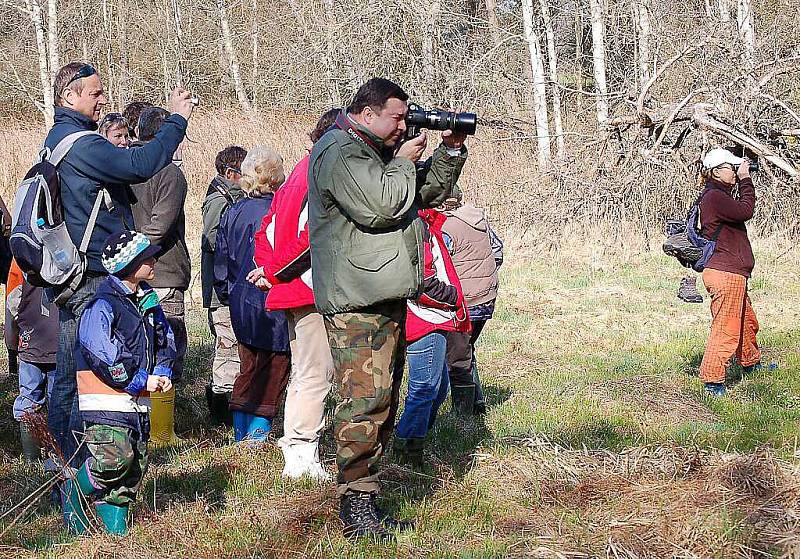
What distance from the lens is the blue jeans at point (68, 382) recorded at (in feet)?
14.2

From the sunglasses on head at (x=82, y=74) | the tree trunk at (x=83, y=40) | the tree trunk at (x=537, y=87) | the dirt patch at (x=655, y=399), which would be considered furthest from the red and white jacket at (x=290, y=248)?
the tree trunk at (x=83, y=40)

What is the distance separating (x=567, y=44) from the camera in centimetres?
2455

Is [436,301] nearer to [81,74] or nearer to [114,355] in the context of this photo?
[114,355]

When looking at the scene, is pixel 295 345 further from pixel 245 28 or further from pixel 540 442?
pixel 245 28

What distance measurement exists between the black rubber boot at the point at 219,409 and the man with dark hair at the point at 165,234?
39 cm

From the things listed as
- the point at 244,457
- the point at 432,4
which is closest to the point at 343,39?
the point at 432,4

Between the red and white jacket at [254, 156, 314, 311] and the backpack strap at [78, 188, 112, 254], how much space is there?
90 cm

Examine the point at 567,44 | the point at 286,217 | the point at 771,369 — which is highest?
the point at 567,44

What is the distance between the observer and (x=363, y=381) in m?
4.05

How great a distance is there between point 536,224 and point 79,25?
66.9ft

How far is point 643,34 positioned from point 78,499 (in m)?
15.1

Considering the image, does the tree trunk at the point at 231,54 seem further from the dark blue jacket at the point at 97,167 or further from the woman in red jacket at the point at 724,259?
the dark blue jacket at the point at 97,167

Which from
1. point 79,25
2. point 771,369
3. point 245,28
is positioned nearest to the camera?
point 771,369

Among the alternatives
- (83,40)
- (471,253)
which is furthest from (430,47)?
(471,253)
